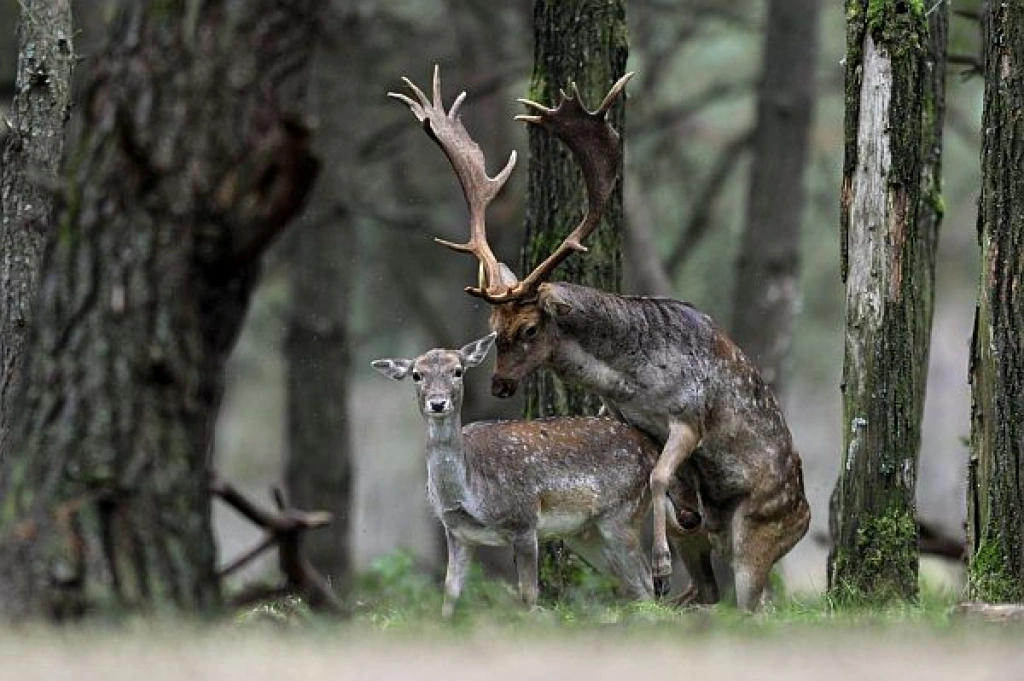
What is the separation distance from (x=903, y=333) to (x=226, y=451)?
90.6 feet

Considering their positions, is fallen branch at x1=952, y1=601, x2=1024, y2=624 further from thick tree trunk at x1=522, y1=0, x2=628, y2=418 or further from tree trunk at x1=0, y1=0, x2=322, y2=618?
thick tree trunk at x1=522, y1=0, x2=628, y2=418

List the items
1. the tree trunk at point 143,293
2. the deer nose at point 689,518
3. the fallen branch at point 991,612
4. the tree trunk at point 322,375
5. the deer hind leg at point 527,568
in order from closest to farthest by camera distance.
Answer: the tree trunk at point 143,293 → the fallen branch at point 991,612 → the deer hind leg at point 527,568 → the deer nose at point 689,518 → the tree trunk at point 322,375

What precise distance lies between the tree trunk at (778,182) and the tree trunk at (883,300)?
965cm

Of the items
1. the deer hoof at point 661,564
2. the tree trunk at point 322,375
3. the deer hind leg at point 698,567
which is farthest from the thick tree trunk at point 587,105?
the tree trunk at point 322,375

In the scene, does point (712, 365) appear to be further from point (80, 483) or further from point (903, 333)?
point (80, 483)

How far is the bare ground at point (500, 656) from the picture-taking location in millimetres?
7027

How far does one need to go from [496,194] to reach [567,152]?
0.81 meters

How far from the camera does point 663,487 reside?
11984 mm

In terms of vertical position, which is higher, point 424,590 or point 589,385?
point 589,385

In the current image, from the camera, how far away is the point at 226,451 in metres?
37.8

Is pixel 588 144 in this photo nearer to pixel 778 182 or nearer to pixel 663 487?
pixel 663 487

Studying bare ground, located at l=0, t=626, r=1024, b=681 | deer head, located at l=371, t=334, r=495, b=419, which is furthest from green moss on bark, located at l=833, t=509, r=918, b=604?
bare ground, located at l=0, t=626, r=1024, b=681

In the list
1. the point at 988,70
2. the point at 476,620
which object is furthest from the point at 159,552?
the point at 988,70

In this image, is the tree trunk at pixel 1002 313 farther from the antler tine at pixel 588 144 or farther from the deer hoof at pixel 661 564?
the antler tine at pixel 588 144
